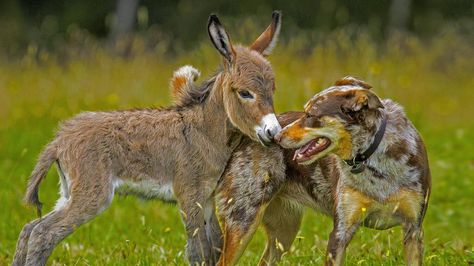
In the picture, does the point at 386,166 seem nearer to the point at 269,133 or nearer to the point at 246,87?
the point at 269,133

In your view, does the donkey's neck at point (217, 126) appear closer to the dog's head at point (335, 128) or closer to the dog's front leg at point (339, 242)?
the dog's head at point (335, 128)

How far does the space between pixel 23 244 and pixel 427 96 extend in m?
11.2

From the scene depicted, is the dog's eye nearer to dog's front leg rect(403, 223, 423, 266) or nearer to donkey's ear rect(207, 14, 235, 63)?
dog's front leg rect(403, 223, 423, 266)

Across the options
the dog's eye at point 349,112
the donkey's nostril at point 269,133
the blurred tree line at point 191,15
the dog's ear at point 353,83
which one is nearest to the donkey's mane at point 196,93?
the donkey's nostril at point 269,133

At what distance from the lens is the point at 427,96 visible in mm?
18422

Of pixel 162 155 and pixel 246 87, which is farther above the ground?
pixel 246 87

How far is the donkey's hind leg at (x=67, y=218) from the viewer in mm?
8117

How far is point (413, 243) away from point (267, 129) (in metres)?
1.33

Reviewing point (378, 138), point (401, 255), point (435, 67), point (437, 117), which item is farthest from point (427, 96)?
point (378, 138)

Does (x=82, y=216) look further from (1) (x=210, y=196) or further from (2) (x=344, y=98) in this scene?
(2) (x=344, y=98)

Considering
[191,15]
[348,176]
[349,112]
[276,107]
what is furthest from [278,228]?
[191,15]

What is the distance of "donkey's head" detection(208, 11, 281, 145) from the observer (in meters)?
8.43

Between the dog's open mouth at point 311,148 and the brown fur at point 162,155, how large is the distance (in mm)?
286

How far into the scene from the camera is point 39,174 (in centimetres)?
851
